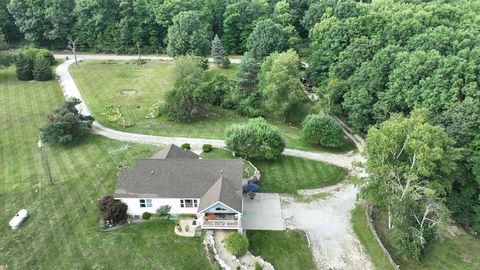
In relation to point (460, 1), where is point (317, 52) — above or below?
below

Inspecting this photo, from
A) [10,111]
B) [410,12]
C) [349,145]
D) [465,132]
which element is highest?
[410,12]

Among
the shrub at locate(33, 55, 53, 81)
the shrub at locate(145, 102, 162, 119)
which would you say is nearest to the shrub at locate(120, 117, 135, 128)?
the shrub at locate(145, 102, 162, 119)

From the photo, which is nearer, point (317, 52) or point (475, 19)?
Answer: point (475, 19)

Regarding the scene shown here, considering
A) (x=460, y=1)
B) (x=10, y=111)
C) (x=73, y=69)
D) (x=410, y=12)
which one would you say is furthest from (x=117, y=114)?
(x=460, y=1)

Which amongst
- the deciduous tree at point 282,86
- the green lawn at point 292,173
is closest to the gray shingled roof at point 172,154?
the green lawn at point 292,173

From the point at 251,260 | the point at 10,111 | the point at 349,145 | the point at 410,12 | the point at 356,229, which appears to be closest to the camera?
the point at 251,260

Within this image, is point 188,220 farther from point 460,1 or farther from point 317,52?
point 460,1

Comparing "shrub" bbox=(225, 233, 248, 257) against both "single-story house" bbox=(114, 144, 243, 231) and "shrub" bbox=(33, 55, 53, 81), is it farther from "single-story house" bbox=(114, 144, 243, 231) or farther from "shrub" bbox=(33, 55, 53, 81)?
"shrub" bbox=(33, 55, 53, 81)

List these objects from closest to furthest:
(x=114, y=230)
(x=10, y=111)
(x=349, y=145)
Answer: (x=114, y=230) → (x=349, y=145) → (x=10, y=111)
